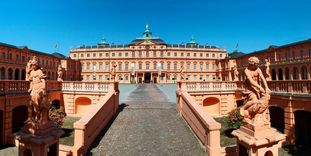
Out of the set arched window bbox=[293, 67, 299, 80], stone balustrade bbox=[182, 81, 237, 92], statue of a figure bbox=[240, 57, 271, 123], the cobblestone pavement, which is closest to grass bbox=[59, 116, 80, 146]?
the cobblestone pavement

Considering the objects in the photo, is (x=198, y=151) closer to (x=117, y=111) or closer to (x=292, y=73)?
(x=117, y=111)

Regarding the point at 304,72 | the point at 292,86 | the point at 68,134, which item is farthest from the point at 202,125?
the point at 304,72

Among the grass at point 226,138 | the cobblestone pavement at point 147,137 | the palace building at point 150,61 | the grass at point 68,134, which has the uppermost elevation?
the palace building at point 150,61

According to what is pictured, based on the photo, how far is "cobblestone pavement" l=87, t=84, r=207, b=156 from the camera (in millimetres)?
8758

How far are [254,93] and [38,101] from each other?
6251 millimetres

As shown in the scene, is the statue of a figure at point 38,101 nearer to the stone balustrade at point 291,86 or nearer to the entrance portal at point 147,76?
the stone balustrade at point 291,86

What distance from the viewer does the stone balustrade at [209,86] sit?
16.8 m

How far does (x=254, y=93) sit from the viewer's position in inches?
229

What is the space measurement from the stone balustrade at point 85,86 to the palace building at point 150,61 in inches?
2426

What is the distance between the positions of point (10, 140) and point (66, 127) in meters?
3.51

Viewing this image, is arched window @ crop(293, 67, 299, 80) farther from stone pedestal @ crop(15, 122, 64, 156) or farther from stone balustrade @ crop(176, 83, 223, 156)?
stone pedestal @ crop(15, 122, 64, 156)

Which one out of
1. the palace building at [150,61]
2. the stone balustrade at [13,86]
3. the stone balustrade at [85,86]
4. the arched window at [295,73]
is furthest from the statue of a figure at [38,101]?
the palace building at [150,61]

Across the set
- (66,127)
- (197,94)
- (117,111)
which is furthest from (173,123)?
(66,127)

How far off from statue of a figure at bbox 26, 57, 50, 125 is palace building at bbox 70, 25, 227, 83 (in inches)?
2900
